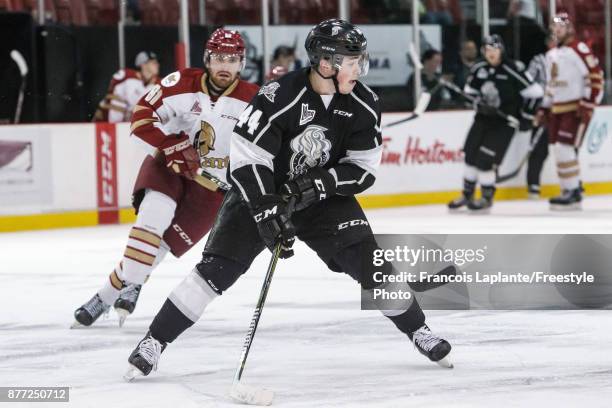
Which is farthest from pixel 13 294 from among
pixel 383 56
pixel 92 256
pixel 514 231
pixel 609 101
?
pixel 609 101

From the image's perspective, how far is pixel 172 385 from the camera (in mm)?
3676

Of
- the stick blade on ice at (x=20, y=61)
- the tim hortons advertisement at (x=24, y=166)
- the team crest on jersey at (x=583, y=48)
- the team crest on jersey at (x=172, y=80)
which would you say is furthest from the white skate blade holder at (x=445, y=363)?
the team crest on jersey at (x=583, y=48)

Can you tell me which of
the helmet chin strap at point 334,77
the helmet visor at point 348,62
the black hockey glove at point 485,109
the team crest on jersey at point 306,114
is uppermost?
the helmet visor at point 348,62

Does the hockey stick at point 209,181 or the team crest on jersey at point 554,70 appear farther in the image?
the team crest on jersey at point 554,70

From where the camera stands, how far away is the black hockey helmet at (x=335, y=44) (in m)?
3.65

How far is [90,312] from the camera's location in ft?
15.5

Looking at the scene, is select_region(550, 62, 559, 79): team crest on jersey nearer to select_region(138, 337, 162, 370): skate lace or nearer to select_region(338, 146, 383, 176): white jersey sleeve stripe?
select_region(338, 146, 383, 176): white jersey sleeve stripe

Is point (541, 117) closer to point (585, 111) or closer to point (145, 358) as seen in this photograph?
point (585, 111)

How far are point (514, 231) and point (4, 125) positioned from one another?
10.4ft

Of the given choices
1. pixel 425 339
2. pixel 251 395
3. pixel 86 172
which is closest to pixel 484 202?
pixel 86 172

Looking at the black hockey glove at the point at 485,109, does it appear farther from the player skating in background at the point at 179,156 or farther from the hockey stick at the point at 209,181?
the hockey stick at the point at 209,181

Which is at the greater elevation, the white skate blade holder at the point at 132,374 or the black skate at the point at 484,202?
the white skate blade holder at the point at 132,374

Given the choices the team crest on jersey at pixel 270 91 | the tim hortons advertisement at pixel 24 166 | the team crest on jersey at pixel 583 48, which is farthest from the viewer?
the team crest on jersey at pixel 583 48

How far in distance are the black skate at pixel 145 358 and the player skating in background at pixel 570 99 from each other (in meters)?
6.33
